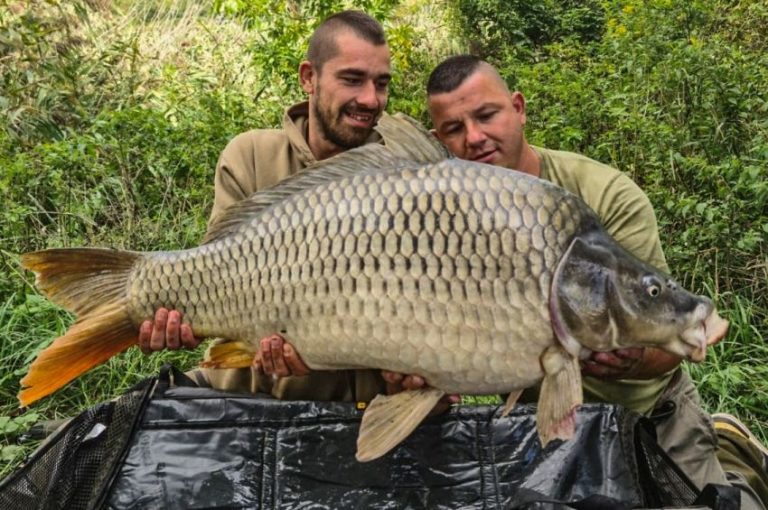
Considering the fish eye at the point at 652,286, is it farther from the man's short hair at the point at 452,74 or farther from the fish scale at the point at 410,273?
the man's short hair at the point at 452,74

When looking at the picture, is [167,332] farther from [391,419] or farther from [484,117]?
[484,117]

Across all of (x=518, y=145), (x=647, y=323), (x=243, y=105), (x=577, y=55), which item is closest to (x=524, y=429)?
(x=647, y=323)

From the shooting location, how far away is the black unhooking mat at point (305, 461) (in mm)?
1597

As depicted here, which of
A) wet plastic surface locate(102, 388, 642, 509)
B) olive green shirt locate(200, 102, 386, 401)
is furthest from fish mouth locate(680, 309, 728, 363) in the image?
olive green shirt locate(200, 102, 386, 401)

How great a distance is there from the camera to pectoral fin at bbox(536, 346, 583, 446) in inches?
51.5

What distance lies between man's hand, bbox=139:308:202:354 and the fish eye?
2.67 feet

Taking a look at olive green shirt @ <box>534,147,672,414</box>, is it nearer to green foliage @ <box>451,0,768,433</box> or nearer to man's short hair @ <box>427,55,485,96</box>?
man's short hair @ <box>427,55,485,96</box>

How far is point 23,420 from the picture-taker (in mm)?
2463

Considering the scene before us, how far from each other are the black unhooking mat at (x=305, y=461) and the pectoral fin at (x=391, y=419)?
26 cm

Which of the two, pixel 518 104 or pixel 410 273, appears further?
pixel 518 104

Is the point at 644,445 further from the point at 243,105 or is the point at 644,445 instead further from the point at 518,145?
the point at 243,105

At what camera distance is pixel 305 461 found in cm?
170

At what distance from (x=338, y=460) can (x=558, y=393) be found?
57 centimetres

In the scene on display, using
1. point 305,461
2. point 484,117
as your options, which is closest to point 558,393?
point 305,461
